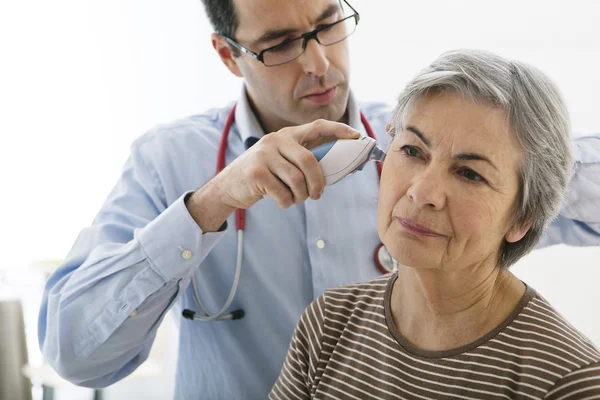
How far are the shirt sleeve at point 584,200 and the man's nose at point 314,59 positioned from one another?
0.64 m

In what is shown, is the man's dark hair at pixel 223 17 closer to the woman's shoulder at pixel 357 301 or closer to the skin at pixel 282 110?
the skin at pixel 282 110

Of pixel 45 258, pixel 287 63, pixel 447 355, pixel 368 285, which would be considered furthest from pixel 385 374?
pixel 45 258

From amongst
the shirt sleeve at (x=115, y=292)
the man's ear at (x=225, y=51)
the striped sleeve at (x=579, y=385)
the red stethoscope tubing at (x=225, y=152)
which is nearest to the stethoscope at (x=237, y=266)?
the red stethoscope tubing at (x=225, y=152)

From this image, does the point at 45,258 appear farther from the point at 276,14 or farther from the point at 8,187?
the point at 276,14

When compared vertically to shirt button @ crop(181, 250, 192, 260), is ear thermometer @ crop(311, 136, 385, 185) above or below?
above

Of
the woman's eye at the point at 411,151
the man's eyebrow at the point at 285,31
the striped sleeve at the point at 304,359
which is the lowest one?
the striped sleeve at the point at 304,359

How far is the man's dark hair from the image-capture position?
175 centimetres

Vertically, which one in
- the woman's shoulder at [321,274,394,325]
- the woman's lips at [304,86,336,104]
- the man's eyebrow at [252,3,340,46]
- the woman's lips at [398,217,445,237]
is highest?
the man's eyebrow at [252,3,340,46]

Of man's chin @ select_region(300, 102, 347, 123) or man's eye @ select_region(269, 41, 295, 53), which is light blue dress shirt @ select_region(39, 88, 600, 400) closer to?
A: man's chin @ select_region(300, 102, 347, 123)

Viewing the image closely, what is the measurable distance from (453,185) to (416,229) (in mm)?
104

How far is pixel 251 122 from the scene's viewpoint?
72.4 inches

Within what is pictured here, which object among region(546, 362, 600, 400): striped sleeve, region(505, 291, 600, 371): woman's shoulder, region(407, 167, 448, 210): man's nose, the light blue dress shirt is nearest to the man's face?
the light blue dress shirt

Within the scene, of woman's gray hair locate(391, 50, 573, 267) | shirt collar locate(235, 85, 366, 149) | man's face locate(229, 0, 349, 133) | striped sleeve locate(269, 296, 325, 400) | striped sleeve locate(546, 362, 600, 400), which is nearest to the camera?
striped sleeve locate(546, 362, 600, 400)

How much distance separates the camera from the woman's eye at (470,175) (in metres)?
1.20
